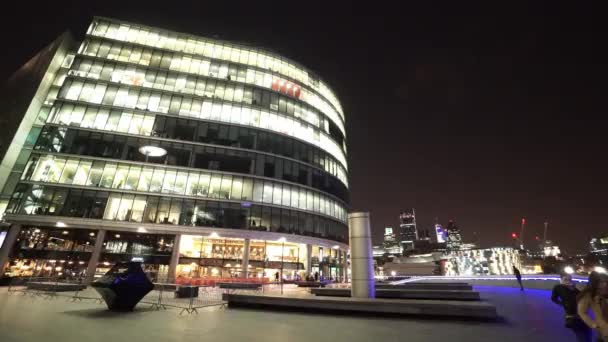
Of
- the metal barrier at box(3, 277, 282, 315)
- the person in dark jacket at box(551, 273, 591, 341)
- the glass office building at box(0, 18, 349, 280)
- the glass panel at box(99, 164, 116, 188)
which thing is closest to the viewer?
the person in dark jacket at box(551, 273, 591, 341)

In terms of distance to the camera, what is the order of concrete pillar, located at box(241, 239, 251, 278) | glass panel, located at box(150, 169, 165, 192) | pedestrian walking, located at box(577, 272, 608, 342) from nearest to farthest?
pedestrian walking, located at box(577, 272, 608, 342), glass panel, located at box(150, 169, 165, 192), concrete pillar, located at box(241, 239, 251, 278)

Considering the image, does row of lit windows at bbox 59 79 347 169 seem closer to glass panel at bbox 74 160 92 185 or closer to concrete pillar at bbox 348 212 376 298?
glass panel at bbox 74 160 92 185

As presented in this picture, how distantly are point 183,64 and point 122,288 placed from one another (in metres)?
39.7

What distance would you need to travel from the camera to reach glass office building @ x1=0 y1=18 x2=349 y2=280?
108 feet

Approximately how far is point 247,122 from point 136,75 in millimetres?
16838

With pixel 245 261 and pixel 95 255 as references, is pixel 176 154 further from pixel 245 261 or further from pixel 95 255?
pixel 245 261

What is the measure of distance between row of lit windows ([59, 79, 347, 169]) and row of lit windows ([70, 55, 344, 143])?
124cm

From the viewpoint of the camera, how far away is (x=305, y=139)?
157 ft

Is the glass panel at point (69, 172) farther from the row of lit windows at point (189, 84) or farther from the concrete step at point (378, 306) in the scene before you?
the concrete step at point (378, 306)

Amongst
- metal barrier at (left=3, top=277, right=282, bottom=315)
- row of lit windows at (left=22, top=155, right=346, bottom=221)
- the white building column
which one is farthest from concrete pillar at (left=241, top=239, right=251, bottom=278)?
the white building column

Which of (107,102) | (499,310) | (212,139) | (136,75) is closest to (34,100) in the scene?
(107,102)

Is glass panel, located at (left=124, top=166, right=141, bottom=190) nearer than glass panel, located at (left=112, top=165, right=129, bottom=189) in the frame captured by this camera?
No

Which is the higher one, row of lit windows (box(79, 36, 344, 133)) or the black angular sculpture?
row of lit windows (box(79, 36, 344, 133))

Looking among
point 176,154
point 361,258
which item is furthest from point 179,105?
point 361,258
